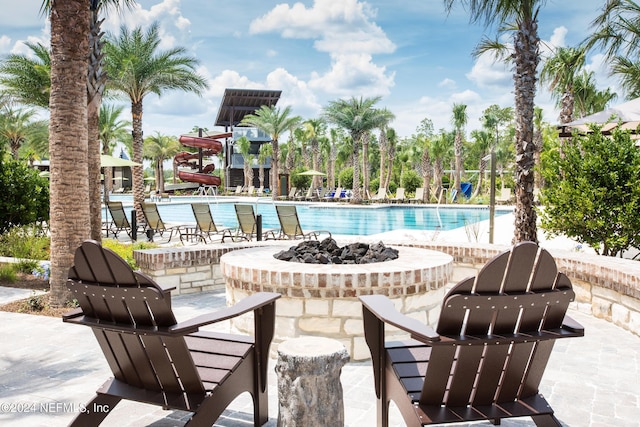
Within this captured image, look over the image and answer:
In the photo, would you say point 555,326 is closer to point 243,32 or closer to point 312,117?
point 243,32

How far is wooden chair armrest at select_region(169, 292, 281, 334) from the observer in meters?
2.27

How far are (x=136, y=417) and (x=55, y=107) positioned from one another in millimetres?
3880

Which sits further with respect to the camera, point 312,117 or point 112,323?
point 312,117

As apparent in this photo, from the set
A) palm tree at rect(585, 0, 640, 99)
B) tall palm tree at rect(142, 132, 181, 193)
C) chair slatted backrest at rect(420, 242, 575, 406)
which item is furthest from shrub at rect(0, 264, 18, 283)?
tall palm tree at rect(142, 132, 181, 193)

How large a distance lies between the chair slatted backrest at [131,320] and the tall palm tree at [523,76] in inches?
295

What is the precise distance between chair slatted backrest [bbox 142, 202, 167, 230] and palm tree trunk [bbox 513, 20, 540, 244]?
8.59 m

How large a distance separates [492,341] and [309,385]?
91cm

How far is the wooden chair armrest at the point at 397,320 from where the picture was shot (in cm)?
216

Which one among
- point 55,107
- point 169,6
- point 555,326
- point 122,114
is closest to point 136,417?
point 555,326

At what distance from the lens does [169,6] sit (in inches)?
1106

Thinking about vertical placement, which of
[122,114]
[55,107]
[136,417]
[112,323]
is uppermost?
[122,114]

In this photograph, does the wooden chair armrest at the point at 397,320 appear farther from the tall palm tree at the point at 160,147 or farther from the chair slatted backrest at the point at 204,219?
the tall palm tree at the point at 160,147

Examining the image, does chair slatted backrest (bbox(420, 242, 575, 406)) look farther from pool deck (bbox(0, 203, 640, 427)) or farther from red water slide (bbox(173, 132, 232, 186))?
red water slide (bbox(173, 132, 232, 186))

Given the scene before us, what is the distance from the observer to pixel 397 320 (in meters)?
2.38
